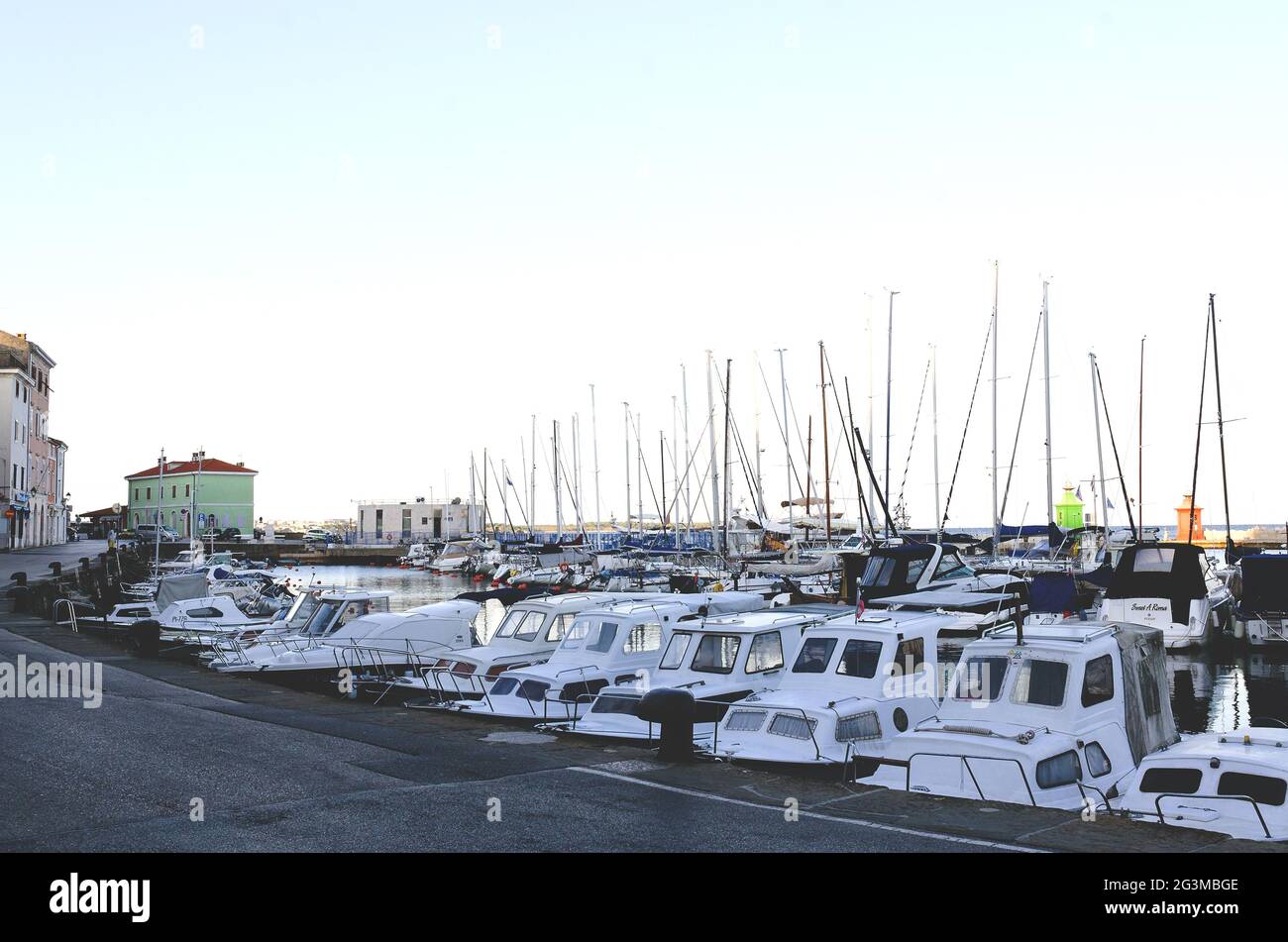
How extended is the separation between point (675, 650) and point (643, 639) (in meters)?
1.63

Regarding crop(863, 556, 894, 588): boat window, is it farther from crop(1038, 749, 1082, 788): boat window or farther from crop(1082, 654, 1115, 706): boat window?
crop(1038, 749, 1082, 788): boat window

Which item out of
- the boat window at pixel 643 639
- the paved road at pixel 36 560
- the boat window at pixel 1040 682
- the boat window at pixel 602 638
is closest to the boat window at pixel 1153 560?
the boat window at pixel 643 639

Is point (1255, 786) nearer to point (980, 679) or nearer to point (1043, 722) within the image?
point (1043, 722)

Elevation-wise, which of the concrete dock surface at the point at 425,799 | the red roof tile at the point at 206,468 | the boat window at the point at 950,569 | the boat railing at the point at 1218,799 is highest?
the red roof tile at the point at 206,468

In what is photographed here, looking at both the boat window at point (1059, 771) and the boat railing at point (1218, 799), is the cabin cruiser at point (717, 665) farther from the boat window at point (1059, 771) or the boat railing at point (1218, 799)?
the boat railing at point (1218, 799)

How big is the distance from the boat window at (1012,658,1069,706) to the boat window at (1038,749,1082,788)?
90cm

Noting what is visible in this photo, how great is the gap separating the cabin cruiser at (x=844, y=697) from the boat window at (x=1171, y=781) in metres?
3.64

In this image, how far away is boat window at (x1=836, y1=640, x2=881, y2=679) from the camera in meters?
17.6

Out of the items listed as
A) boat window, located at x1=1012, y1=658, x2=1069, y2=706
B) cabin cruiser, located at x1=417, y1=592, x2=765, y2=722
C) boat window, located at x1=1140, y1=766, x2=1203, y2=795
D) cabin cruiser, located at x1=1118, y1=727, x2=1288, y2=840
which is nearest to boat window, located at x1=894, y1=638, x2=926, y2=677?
boat window, located at x1=1012, y1=658, x2=1069, y2=706

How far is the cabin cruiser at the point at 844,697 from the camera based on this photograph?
15789mm

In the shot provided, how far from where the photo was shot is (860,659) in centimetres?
1775
